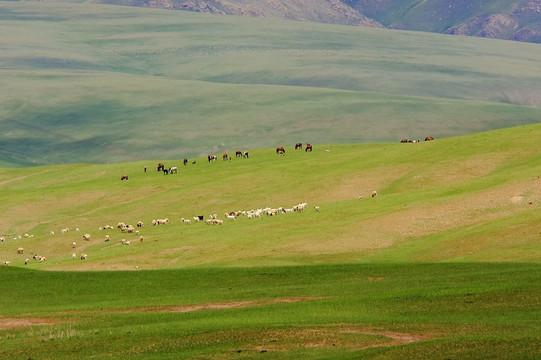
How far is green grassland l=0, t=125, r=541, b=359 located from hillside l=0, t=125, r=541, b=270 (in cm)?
A: 20

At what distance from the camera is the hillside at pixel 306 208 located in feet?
174

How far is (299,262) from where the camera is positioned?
51.8 meters

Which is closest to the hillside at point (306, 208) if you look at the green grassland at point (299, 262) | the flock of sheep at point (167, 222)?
the green grassland at point (299, 262)

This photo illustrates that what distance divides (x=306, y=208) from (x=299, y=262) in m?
18.6

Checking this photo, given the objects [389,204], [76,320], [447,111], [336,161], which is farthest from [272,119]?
[76,320]

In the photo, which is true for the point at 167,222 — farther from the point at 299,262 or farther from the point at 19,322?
the point at 19,322

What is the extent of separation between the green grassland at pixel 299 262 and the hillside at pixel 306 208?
0.20m

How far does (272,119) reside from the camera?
19438 centimetres

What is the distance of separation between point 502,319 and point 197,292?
14685 mm

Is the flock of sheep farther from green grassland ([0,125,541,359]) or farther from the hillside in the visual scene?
green grassland ([0,125,541,359])

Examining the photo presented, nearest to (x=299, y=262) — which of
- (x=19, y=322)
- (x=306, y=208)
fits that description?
(x=19, y=322)

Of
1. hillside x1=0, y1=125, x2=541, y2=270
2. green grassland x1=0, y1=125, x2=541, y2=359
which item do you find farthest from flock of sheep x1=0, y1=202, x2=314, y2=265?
green grassland x1=0, y1=125, x2=541, y2=359

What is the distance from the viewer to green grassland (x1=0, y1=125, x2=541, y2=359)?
1187 inches

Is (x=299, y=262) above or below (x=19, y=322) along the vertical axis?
below
